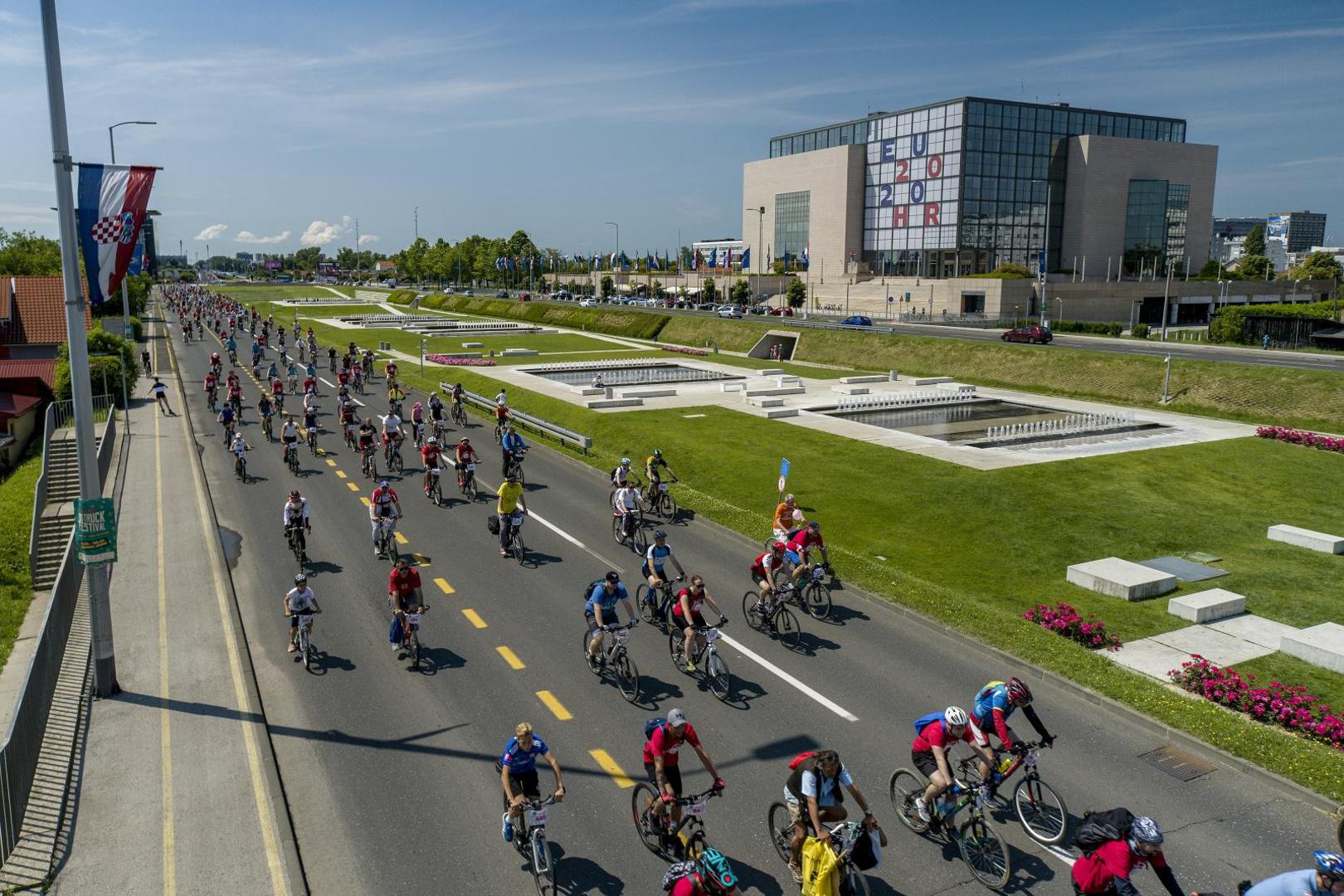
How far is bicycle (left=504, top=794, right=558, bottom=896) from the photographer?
29.0ft

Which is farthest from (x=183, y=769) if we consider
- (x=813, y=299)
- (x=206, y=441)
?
(x=813, y=299)

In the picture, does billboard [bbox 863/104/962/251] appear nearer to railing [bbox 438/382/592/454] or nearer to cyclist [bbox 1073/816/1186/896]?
railing [bbox 438/382/592/454]

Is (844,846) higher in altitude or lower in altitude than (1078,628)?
higher

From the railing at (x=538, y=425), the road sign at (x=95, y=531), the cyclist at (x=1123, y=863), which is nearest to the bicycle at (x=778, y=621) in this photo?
the cyclist at (x=1123, y=863)

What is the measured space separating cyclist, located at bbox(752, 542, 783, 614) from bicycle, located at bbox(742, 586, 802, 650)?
0.06m

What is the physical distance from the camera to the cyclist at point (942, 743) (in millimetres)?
9516

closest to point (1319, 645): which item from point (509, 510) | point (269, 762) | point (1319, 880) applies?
point (1319, 880)

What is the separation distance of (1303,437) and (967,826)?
31.8m

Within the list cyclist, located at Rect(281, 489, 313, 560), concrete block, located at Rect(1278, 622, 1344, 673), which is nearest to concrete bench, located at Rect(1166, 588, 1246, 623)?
concrete block, located at Rect(1278, 622, 1344, 673)

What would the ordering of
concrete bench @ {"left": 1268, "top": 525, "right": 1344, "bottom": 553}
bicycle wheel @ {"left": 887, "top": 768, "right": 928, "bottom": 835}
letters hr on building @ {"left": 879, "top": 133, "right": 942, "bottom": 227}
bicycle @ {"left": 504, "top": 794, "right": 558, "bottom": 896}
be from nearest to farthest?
1. bicycle @ {"left": 504, "top": 794, "right": 558, "bottom": 896}
2. bicycle wheel @ {"left": 887, "top": 768, "right": 928, "bottom": 835}
3. concrete bench @ {"left": 1268, "top": 525, "right": 1344, "bottom": 553}
4. letters hr on building @ {"left": 879, "top": 133, "right": 942, "bottom": 227}

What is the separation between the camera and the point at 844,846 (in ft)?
26.6

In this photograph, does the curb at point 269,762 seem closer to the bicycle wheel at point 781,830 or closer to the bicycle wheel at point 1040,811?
the bicycle wheel at point 781,830

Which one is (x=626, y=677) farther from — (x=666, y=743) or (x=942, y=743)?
(x=942, y=743)

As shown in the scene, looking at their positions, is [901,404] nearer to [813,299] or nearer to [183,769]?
[183,769]
